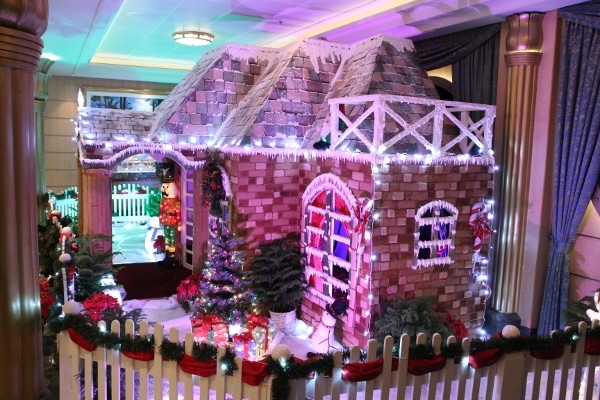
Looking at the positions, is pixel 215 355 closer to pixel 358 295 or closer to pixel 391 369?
pixel 391 369

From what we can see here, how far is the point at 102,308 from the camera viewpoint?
5.05m

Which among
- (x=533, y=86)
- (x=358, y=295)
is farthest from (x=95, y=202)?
(x=533, y=86)

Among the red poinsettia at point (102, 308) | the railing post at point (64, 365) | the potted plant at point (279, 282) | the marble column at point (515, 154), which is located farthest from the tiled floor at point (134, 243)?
the marble column at point (515, 154)

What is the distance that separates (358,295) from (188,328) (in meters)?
2.29

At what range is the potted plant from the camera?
6500 mm

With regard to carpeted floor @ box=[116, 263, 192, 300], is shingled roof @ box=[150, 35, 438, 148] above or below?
above

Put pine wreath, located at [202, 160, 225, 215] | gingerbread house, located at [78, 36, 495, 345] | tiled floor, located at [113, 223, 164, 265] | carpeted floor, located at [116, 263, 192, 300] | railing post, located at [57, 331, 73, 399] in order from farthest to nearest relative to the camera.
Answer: tiled floor, located at [113, 223, 164, 265] < carpeted floor, located at [116, 263, 192, 300] < pine wreath, located at [202, 160, 225, 215] < gingerbread house, located at [78, 36, 495, 345] < railing post, located at [57, 331, 73, 399]

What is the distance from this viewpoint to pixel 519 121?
6.01 m

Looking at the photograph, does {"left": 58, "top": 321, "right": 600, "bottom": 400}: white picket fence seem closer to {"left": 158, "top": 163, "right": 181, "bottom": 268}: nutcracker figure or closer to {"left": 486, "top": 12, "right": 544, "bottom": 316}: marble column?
{"left": 486, "top": 12, "right": 544, "bottom": 316}: marble column

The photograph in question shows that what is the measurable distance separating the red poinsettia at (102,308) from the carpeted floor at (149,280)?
267cm

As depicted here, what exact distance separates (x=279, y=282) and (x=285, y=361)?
338 cm

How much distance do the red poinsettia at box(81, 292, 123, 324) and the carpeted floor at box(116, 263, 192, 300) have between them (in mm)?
2672

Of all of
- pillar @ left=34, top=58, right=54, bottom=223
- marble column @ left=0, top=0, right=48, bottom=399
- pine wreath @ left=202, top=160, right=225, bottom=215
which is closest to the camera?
marble column @ left=0, top=0, right=48, bottom=399

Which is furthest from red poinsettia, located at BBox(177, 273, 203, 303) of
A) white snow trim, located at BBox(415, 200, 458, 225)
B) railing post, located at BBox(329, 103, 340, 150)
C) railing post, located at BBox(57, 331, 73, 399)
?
railing post, located at BBox(57, 331, 73, 399)
